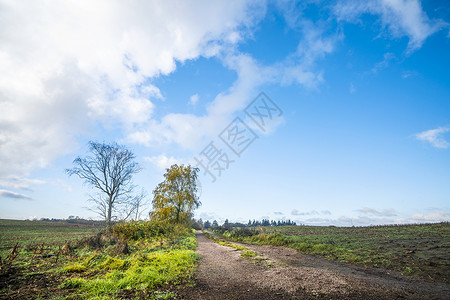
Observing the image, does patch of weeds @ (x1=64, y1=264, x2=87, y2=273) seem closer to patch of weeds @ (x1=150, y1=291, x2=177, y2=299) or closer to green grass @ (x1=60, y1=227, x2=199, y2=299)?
green grass @ (x1=60, y1=227, x2=199, y2=299)

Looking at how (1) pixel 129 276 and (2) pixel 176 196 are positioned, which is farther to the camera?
(2) pixel 176 196

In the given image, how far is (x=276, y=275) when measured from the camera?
8.38 metres

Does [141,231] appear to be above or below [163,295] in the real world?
above

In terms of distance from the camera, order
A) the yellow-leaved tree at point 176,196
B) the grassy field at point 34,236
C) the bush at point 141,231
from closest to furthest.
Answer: the grassy field at point 34,236
the bush at point 141,231
the yellow-leaved tree at point 176,196

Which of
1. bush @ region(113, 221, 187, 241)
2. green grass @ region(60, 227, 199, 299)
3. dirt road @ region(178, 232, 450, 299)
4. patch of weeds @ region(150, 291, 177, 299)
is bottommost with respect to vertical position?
dirt road @ region(178, 232, 450, 299)

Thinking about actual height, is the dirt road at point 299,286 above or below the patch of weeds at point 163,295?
below

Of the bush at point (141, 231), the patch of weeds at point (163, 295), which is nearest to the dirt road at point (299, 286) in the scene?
the patch of weeds at point (163, 295)

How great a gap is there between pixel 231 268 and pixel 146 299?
17.2ft

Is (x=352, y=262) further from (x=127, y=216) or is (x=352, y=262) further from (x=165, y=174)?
(x=165, y=174)

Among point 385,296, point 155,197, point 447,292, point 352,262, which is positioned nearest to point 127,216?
point 155,197

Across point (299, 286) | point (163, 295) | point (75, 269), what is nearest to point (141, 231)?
point (75, 269)

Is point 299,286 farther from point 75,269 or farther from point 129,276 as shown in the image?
point 75,269

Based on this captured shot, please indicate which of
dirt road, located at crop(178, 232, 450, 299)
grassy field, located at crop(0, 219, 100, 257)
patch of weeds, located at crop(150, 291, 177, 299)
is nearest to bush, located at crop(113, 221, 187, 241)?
grassy field, located at crop(0, 219, 100, 257)

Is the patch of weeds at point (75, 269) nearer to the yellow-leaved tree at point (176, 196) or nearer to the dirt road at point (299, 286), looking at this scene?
the dirt road at point (299, 286)
